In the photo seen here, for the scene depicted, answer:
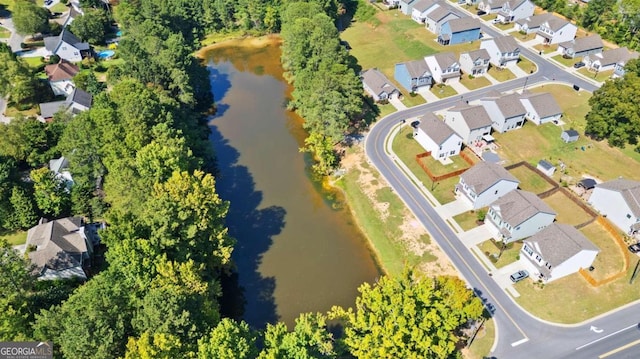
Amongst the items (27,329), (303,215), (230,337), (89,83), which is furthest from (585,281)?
(89,83)

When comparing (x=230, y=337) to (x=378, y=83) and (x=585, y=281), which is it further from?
(x=378, y=83)

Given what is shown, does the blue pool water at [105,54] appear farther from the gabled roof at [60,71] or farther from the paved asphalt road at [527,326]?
the paved asphalt road at [527,326]

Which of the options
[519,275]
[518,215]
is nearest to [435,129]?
[518,215]

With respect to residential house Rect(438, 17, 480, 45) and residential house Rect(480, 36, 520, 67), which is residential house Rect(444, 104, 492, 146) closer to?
residential house Rect(480, 36, 520, 67)

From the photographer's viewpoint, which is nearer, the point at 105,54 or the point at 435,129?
the point at 435,129

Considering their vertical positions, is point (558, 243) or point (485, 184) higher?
point (485, 184)

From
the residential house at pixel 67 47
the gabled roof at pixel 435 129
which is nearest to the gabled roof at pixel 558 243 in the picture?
the gabled roof at pixel 435 129

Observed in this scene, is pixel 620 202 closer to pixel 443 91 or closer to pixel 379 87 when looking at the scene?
pixel 443 91
